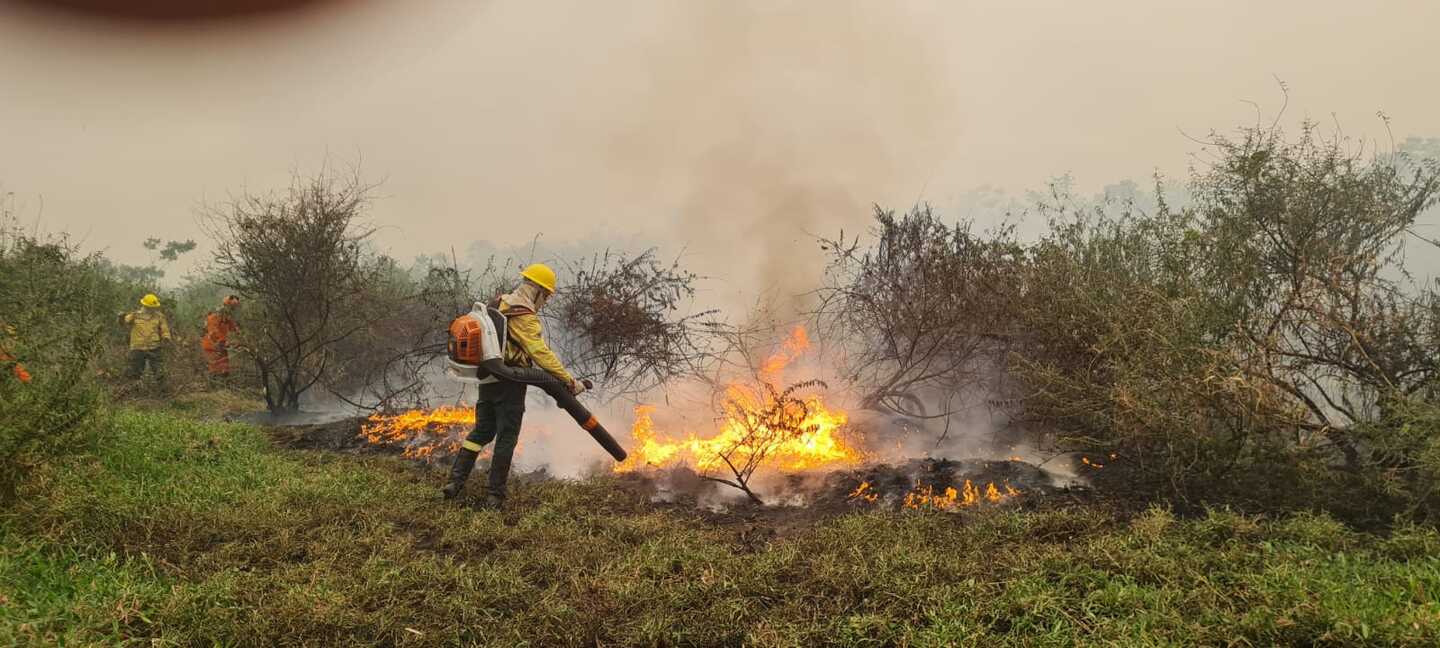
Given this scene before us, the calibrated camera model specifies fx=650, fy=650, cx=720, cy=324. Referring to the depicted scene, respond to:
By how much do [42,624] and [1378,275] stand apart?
30.0 feet

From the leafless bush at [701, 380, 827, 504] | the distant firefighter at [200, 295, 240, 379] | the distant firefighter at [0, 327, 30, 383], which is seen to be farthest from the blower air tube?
the distant firefighter at [200, 295, 240, 379]

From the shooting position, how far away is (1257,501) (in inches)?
191

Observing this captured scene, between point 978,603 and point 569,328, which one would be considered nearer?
point 978,603

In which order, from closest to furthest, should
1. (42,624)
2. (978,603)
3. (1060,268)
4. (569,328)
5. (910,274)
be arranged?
1. (42,624)
2. (978,603)
3. (1060,268)
4. (910,274)
5. (569,328)

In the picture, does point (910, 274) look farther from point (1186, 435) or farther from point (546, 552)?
point (546, 552)

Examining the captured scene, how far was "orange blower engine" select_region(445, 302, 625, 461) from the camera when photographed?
553cm

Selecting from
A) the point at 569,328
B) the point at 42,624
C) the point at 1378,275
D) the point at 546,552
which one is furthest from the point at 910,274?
the point at 42,624

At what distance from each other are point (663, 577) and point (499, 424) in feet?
8.26

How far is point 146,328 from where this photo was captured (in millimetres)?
10656

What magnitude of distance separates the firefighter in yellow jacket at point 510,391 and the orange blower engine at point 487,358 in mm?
84

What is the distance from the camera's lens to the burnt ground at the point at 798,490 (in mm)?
5438

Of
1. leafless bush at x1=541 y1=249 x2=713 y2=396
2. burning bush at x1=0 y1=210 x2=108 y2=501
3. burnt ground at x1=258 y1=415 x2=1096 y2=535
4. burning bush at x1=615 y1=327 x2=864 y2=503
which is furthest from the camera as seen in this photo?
leafless bush at x1=541 y1=249 x2=713 y2=396

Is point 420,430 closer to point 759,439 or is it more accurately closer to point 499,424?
point 499,424

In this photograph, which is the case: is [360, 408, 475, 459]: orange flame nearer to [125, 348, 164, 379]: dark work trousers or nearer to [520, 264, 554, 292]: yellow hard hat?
[520, 264, 554, 292]: yellow hard hat
